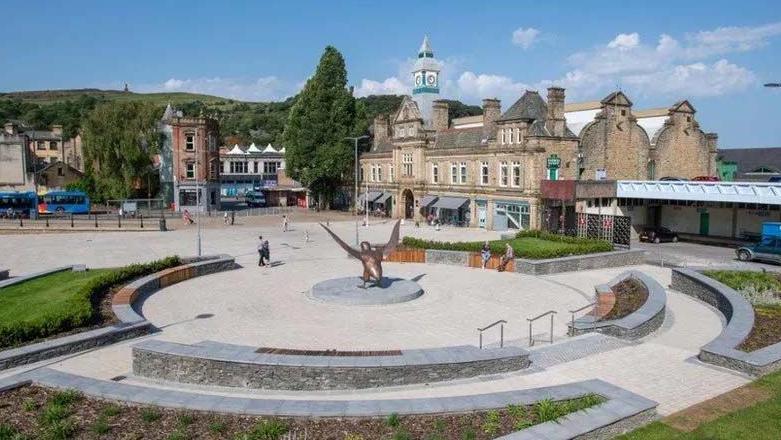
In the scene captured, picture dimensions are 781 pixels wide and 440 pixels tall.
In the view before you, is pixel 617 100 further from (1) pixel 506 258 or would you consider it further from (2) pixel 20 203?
(2) pixel 20 203

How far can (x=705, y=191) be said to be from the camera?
39062 millimetres

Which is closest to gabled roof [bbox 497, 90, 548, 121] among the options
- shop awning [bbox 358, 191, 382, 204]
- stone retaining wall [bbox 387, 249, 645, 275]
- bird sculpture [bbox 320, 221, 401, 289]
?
stone retaining wall [bbox 387, 249, 645, 275]

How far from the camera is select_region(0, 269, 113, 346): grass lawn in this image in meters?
18.8

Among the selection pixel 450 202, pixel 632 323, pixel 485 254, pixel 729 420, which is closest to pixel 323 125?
pixel 450 202

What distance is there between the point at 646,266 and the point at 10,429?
100 feet

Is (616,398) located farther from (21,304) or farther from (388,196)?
(388,196)

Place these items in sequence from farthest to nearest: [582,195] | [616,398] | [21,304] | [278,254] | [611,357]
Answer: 1. [582,195]
2. [278,254]
3. [21,304]
4. [611,357]
5. [616,398]

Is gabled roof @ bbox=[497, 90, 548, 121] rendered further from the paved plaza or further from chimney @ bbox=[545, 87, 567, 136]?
the paved plaza

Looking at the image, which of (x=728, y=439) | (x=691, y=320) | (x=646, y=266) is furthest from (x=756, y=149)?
(x=728, y=439)

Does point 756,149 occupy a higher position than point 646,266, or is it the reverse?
point 756,149

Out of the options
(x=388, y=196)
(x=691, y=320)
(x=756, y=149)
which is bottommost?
(x=691, y=320)

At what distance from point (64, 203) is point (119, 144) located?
8.27 metres

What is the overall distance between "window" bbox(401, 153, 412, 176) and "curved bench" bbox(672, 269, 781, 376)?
38.0m

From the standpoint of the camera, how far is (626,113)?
162 ft
